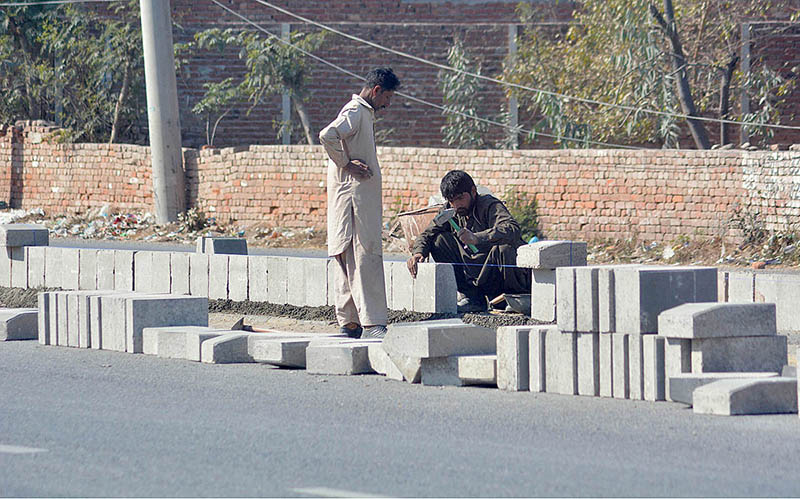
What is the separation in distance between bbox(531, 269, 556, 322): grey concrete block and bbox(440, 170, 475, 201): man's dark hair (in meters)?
0.85

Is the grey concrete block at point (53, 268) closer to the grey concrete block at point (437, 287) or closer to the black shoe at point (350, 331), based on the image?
the grey concrete block at point (437, 287)

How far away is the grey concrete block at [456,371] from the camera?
7371 millimetres

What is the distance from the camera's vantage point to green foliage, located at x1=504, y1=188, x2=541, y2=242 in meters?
17.7

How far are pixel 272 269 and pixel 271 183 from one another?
9296 mm

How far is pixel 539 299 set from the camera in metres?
8.95

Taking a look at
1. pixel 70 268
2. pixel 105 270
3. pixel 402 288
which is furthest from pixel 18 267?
pixel 402 288

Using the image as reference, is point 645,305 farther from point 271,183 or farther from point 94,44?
point 94,44

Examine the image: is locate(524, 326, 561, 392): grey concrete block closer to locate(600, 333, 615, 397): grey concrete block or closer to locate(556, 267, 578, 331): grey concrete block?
locate(556, 267, 578, 331): grey concrete block

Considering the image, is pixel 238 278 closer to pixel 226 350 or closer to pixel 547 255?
pixel 226 350

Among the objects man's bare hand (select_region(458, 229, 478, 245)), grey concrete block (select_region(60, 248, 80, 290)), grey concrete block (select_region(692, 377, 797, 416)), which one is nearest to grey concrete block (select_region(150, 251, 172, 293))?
grey concrete block (select_region(60, 248, 80, 290))

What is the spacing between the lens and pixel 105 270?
461 inches

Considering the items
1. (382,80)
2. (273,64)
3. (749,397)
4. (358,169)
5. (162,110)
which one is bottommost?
(749,397)

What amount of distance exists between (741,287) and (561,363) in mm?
2880

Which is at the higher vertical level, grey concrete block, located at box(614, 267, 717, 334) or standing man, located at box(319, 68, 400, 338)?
standing man, located at box(319, 68, 400, 338)
